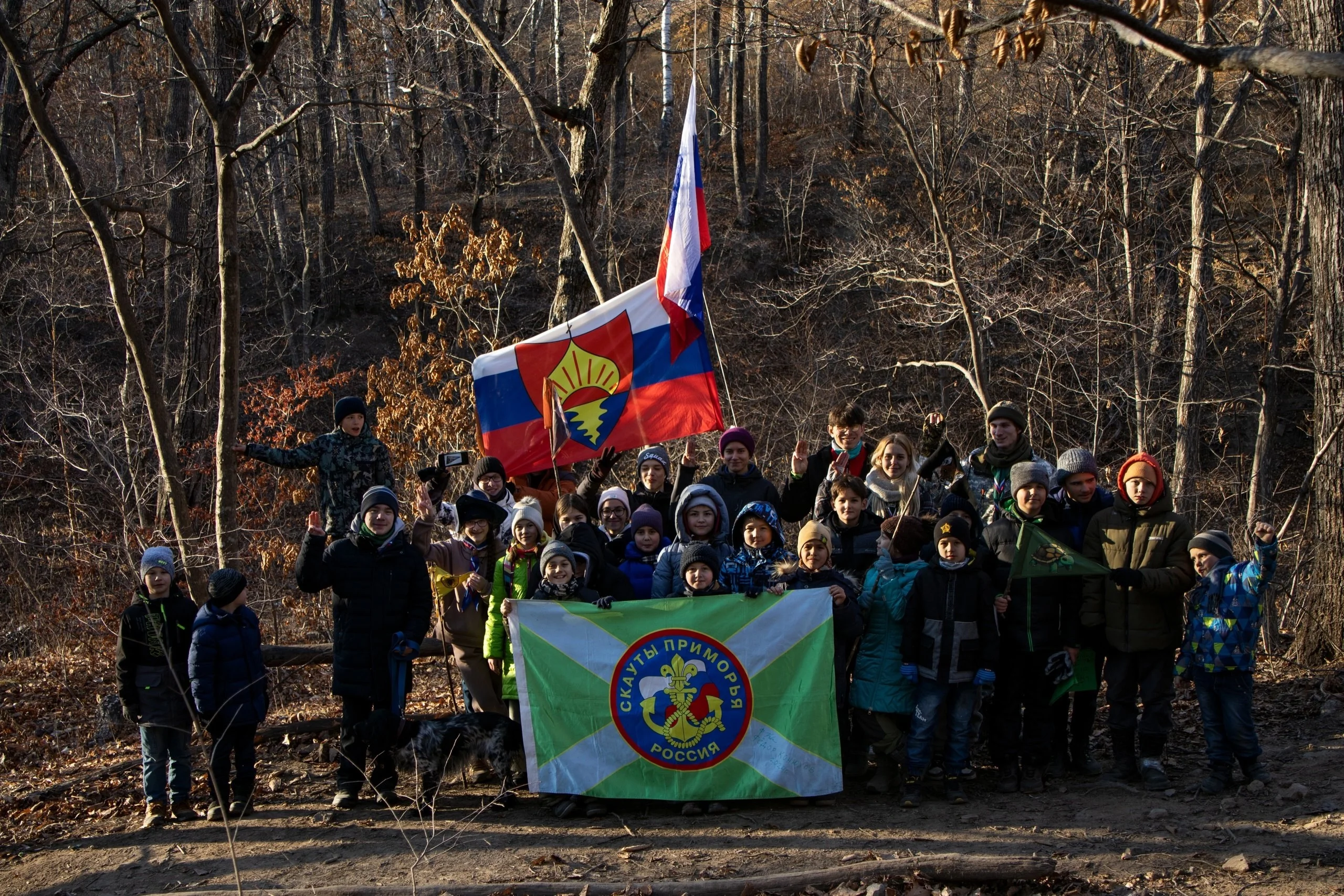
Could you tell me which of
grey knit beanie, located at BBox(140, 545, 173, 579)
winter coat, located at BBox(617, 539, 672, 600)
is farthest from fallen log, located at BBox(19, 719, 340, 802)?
winter coat, located at BBox(617, 539, 672, 600)

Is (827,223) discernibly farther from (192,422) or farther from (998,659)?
(998,659)

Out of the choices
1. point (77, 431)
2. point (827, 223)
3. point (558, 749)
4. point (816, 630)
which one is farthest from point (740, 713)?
point (827, 223)

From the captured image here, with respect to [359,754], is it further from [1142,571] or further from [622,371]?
[1142,571]

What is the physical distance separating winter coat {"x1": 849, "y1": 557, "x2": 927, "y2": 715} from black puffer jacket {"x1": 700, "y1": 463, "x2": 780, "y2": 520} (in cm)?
98

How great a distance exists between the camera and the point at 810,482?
7.55 meters

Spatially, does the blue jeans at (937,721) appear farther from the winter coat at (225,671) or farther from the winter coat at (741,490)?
the winter coat at (225,671)

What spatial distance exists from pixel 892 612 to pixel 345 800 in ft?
11.0

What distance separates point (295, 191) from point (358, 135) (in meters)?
2.25

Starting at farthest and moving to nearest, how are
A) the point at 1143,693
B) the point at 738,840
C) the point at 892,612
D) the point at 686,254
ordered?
1. the point at 686,254
2. the point at 1143,693
3. the point at 892,612
4. the point at 738,840

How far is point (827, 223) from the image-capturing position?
28031 mm

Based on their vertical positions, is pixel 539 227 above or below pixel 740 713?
above

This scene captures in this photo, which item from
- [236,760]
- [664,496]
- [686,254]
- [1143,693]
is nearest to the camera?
[1143,693]

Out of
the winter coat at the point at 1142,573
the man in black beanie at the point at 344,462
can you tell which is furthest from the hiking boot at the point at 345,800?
the winter coat at the point at 1142,573

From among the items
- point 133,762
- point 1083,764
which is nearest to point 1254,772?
point 1083,764
